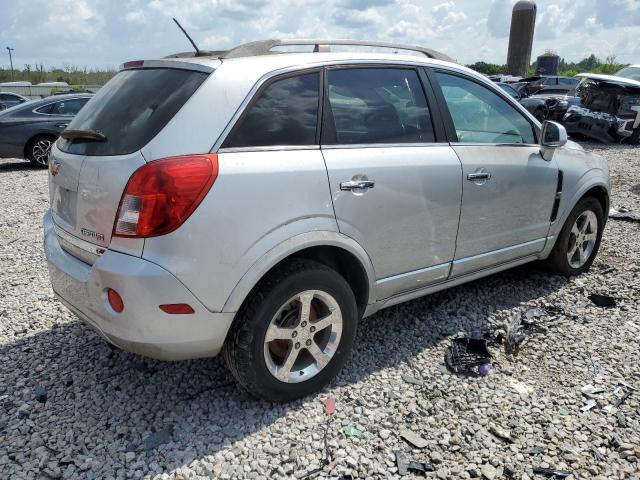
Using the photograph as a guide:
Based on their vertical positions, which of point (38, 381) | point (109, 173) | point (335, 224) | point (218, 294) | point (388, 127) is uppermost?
point (388, 127)

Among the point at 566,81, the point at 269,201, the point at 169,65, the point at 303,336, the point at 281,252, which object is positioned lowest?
the point at 303,336

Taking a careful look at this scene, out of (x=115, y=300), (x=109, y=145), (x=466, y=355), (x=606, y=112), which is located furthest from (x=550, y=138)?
(x=606, y=112)

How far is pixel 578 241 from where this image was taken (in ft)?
15.6

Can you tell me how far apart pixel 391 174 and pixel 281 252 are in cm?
86

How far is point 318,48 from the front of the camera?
3145mm

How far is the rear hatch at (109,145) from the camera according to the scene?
2473 millimetres

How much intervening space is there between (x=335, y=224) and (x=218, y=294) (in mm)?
725

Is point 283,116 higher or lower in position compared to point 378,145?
higher

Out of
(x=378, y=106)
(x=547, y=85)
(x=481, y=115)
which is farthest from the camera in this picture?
(x=547, y=85)

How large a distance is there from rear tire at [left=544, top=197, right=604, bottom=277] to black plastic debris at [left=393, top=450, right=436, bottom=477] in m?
2.75

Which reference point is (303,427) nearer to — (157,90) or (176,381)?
(176,381)

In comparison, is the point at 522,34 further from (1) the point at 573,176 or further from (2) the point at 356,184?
(2) the point at 356,184

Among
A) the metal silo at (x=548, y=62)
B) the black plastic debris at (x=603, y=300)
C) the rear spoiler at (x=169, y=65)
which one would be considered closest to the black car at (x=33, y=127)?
the rear spoiler at (x=169, y=65)

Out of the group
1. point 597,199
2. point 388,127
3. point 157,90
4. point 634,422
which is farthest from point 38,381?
point 597,199
